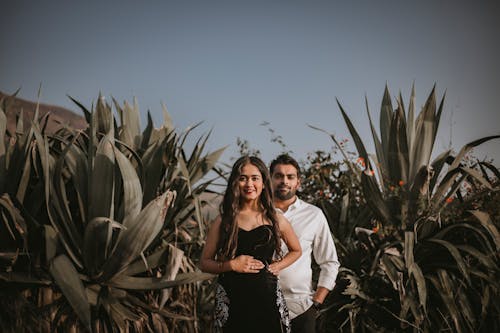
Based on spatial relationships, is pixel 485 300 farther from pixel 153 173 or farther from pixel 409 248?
pixel 153 173

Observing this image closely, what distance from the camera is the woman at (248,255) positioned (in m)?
2.44

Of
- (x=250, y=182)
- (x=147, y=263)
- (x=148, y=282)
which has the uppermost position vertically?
(x=250, y=182)

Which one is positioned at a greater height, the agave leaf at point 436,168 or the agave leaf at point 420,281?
the agave leaf at point 436,168

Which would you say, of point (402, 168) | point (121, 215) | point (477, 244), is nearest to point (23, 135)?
point (121, 215)

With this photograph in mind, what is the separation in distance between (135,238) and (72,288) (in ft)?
1.71

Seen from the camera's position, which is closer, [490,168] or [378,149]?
[490,168]

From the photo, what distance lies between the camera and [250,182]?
2586 mm

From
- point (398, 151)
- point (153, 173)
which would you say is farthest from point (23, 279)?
point (398, 151)

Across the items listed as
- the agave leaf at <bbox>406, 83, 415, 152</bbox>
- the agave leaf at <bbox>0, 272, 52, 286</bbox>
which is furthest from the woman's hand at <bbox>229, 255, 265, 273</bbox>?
the agave leaf at <bbox>406, 83, 415, 152</bbox>

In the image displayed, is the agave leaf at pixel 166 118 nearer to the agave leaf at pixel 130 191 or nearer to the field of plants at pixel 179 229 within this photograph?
the field of plants at pixel 179 229

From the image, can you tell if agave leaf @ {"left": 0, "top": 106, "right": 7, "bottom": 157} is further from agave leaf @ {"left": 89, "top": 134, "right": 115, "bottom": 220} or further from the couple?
the couple

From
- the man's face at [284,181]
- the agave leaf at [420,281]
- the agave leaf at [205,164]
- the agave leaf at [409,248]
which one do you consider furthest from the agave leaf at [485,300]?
the agave leaf at [205,164]

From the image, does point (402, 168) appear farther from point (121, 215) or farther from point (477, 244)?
point (121, 215)

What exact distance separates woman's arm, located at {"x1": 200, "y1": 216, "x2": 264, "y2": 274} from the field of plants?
2.71ft
